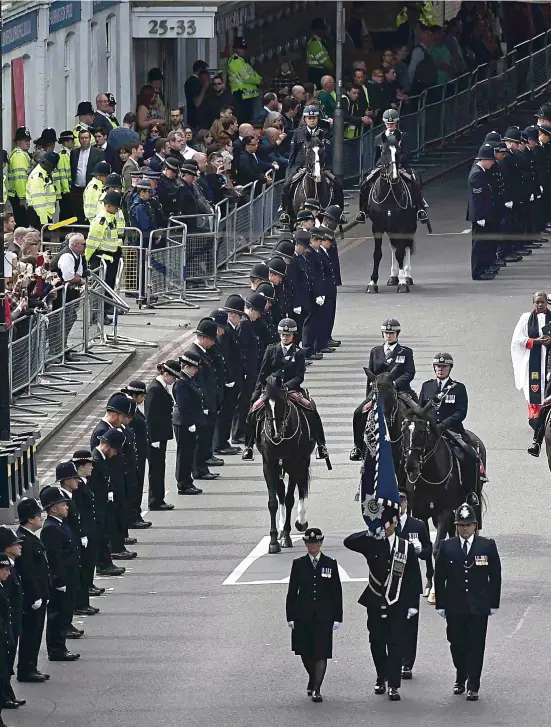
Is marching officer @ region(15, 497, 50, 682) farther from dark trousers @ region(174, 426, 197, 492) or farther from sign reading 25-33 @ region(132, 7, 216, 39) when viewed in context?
sign reading 25-33 @ region(132, 7, 216, 39)

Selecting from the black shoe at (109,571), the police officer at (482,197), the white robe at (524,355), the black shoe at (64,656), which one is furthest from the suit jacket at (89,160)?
the black shoe at (64,656)

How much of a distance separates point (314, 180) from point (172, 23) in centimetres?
631

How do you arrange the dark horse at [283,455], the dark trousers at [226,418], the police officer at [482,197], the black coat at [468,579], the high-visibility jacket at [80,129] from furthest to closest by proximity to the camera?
the police officer at [482,197]
the high-visibility jacket at [80,129]
the dark trousers at [226,418]
the dark horse at [283,455]
the black coat at [468,579]

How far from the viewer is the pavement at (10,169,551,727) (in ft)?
62.6

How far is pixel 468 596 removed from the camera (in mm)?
19594

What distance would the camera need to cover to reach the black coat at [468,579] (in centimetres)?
1959

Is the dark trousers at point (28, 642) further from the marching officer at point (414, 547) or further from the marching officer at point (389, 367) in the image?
the marching officer at point (389, 367)

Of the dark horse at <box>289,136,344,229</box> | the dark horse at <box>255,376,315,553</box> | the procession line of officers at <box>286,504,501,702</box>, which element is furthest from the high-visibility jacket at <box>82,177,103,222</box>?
the procession line of officers at <box>286,504,501,702</box>

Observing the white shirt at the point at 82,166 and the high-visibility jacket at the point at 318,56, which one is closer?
the white shirt at the point at 82,166

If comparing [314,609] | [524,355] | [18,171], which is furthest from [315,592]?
[18,171]

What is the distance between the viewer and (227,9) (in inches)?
1815

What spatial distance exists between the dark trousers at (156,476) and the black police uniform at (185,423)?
1.76 ft

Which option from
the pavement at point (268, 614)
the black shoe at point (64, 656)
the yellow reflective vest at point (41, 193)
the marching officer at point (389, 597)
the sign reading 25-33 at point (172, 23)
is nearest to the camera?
the pavement at point (268, 614)

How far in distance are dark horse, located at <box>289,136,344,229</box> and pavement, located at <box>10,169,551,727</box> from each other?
472 cm
